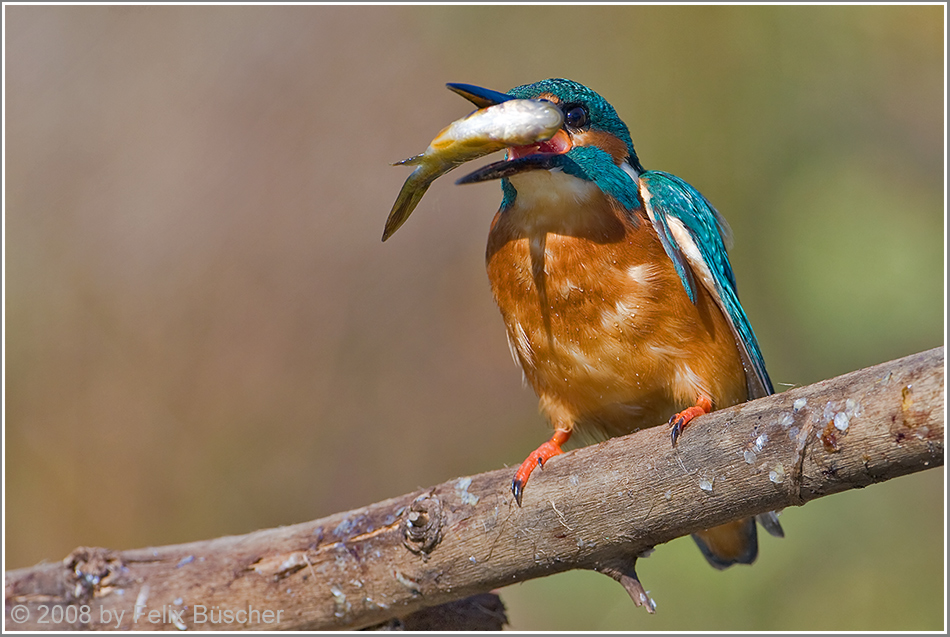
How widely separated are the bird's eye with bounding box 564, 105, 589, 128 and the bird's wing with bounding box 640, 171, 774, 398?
29cm

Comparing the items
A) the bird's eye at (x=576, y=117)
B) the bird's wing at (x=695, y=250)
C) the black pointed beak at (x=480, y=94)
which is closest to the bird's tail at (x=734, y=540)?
the bird's wing at (x=695, y=250)

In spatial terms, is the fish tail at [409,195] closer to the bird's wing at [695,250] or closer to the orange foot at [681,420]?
the bird's wing at [695,250]

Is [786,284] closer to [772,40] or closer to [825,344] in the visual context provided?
[825,344]

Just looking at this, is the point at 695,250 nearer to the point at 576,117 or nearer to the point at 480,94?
the point at 576,117

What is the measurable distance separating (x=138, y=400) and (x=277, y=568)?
2.45 metres

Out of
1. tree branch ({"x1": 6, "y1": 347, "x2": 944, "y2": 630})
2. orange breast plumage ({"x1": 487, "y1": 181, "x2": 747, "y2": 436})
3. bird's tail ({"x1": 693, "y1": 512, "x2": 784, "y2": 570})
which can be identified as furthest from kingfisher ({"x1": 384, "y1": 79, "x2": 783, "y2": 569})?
bird's tail ({"x1": 693, "y1": 512, "x2": 784, "y2": 570})

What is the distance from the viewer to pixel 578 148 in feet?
7.20

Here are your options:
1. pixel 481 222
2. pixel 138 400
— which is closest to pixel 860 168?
pixel 481 222

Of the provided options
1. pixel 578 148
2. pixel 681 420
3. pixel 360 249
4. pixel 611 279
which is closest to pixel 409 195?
pixel 578 148

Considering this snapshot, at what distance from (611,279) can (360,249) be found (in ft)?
8.67

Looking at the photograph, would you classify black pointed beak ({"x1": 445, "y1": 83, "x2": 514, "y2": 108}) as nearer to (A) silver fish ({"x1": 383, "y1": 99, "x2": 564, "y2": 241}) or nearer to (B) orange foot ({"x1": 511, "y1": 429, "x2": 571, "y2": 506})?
(A) silver fish ({"x1": 383, "y1": 99, "x2": 564, "y2": 241})

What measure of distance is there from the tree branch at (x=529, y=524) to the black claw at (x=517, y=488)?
0.02 meters

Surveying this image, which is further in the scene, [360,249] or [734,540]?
[360,249]

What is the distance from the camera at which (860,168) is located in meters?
4.51
